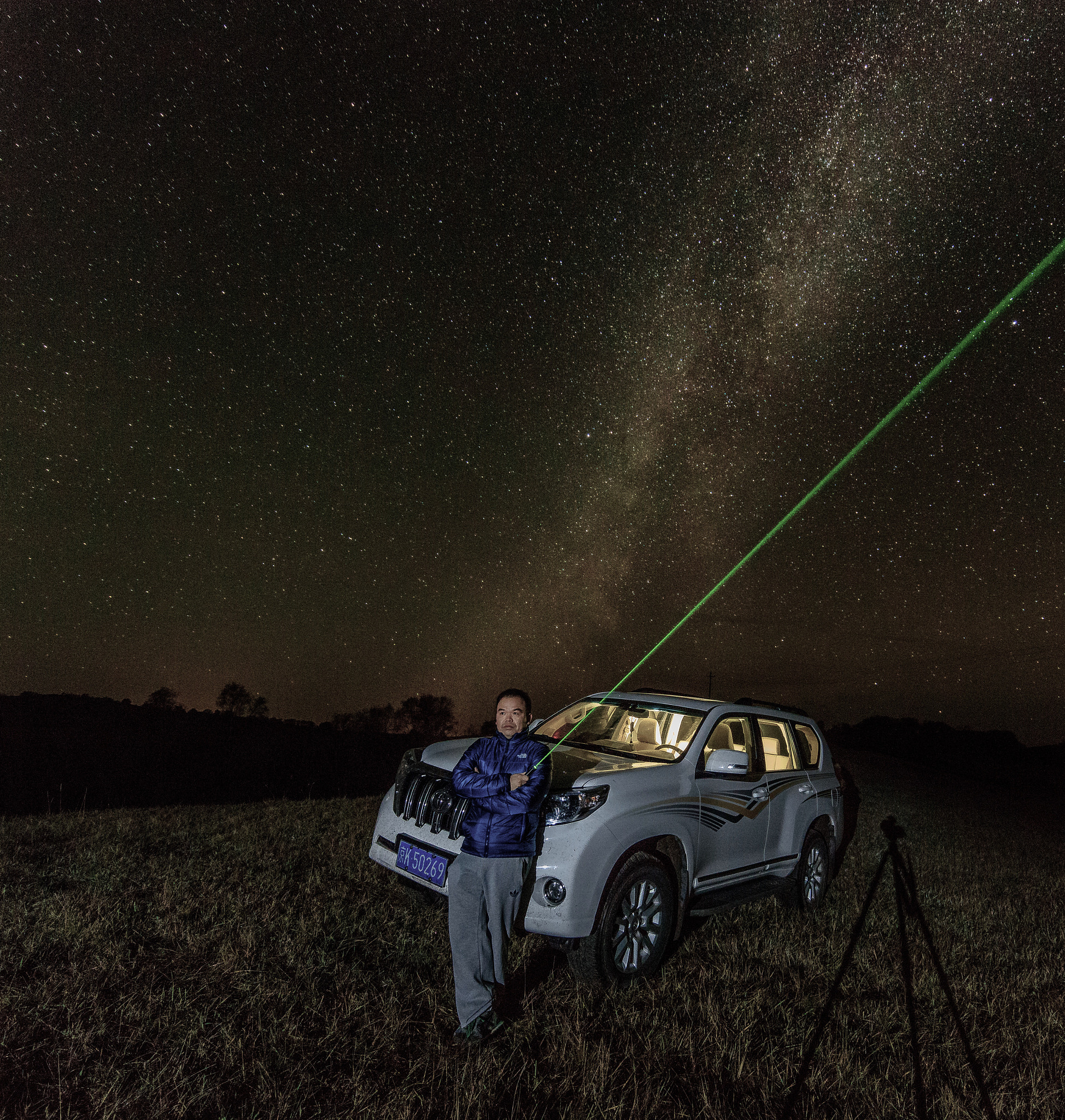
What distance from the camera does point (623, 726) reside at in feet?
20.6

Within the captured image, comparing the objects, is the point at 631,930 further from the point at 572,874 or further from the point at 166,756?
the point at 166,756

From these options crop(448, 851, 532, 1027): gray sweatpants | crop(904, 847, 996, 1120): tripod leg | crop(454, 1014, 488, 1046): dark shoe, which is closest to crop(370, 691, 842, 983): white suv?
crop(448, 851, 532, 1027): gray sweatpants

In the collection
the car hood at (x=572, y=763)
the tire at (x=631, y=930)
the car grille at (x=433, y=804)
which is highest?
the car hood at (x=572, y=763)

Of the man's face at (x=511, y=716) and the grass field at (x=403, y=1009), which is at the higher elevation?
the man's face at (x=511, y=716)

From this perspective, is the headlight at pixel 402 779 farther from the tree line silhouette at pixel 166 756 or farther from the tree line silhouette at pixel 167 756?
the tree line silhouette at pixel 166 756

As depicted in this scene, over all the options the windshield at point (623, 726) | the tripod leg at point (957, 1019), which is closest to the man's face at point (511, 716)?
the windshield at point (623, 726)

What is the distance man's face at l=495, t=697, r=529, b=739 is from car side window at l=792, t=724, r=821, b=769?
4.00 meters

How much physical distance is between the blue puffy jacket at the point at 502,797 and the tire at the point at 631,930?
0.73m

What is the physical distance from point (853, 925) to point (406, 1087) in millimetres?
4365

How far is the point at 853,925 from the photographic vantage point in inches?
227

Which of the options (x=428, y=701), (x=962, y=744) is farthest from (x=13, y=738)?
(x=962, y=744)

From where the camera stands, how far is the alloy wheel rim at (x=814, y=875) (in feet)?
20.5

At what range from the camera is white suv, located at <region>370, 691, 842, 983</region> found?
3973mm

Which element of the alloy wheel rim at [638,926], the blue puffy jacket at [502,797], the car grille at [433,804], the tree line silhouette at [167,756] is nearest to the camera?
the blue puffy jacket at [502,797]
